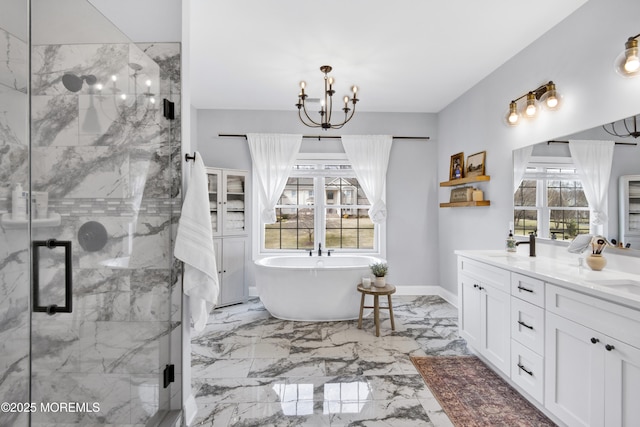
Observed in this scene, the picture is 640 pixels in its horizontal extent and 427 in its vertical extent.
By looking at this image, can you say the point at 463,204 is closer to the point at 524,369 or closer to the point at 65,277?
the point at 524,369

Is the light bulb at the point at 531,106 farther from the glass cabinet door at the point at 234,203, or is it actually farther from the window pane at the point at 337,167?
the glass cabinet door at the point at 234,203

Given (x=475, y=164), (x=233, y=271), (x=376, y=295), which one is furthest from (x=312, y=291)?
(x=475, y=164)

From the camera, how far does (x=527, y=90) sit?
2.73m

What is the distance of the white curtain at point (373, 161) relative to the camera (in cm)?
436

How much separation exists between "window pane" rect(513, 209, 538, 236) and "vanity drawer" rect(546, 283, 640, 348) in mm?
1024

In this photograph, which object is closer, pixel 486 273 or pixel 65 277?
pixel 65 277

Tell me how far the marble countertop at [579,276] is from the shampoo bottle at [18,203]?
7.84ft

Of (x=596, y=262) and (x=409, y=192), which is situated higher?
(x=409, y=192)

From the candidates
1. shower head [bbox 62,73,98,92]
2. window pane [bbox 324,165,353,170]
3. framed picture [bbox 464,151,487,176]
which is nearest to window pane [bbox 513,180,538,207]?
framed picture [bbox 464,151,487,176]

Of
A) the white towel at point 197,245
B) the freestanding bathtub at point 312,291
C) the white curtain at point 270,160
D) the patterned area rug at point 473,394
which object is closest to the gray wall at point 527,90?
the patterned area rug at point 473,394

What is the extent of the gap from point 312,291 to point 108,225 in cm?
222

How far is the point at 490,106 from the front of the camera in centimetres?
326

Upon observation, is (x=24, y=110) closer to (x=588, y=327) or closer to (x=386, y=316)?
(x=588, y=327)

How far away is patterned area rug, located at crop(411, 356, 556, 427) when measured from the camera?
73.3 inches
